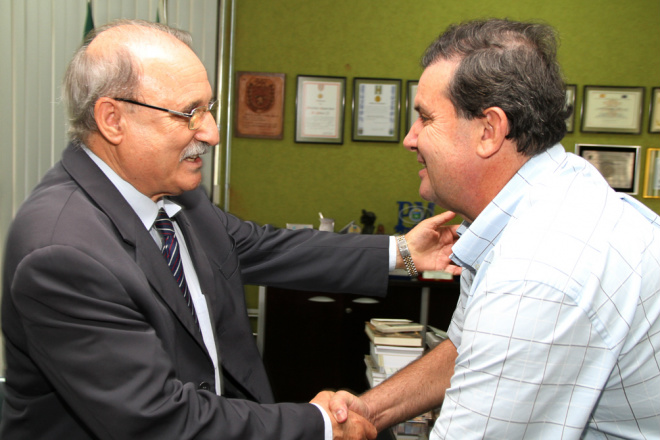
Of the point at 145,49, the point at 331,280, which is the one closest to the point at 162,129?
the point at 145,49

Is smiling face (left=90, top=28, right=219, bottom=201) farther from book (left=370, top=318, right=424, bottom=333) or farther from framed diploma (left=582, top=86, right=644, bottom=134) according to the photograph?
framed diploma (left=582, top=86, right=644, bottom=134)

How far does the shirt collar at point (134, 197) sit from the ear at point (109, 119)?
0.07 m

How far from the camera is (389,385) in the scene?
1563 millimetres

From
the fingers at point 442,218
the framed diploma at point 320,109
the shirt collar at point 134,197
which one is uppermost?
the framed diploma at point 320,109

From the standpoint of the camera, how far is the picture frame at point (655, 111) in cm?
406

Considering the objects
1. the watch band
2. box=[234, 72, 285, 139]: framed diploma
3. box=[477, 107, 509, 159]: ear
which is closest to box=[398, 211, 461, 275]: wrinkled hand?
the watch band

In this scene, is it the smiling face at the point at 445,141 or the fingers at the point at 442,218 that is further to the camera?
the fingers at the point at 442,218

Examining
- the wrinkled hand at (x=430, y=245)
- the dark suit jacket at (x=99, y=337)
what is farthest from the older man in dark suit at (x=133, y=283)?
the wrinkled hand at (x=430, y=245)

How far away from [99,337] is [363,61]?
3.36 m

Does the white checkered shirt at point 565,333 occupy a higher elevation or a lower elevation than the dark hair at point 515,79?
lower

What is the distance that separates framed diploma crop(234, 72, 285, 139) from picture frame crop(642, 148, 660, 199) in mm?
2749

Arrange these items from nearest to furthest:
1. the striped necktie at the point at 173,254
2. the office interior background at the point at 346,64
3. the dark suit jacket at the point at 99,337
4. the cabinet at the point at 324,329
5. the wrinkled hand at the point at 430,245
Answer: the dark suit jacket at the point at 99,337
the striped necktie at the point at 173,254
the wrinkled hand at the point at 430,245
the cabinet at the point at 324,329
the office interior background at the point at 346,64

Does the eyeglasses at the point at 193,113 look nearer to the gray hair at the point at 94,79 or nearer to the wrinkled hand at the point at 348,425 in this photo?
the gray hair at the point at 94,79

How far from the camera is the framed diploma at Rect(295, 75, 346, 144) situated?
4.00 metres
